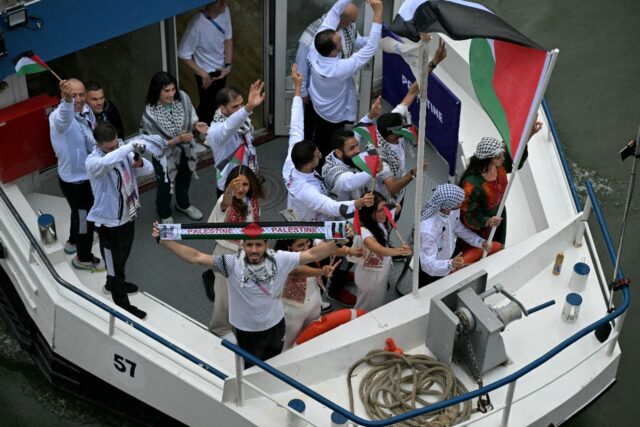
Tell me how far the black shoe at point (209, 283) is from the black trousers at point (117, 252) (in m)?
0.81

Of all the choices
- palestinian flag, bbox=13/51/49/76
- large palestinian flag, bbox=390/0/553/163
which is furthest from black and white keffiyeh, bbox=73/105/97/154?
large palestinian flag, bbox=390/0/553/163

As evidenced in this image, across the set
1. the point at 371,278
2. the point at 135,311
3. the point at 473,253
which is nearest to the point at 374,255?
the point at 371,278

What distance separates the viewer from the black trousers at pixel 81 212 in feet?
26.5

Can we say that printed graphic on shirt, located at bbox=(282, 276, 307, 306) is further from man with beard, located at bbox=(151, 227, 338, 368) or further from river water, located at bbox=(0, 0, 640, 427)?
river water, located at bbox=(0, 0, 640, 427)

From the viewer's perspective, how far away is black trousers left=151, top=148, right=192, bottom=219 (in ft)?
28.7

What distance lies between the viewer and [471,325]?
274 inches

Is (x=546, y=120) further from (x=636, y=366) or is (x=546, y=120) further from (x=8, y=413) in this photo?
(x=8, y=413)

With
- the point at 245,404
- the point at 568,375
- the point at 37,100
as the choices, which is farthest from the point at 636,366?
the point at 37,100

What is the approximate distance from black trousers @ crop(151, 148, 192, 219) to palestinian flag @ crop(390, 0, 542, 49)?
283 centimetres

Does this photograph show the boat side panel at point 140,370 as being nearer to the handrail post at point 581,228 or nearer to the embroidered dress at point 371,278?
the embroidered dress at point 371,278

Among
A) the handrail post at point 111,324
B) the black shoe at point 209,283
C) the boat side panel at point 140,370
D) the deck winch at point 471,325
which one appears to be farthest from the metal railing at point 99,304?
the deck winch at point 471,325

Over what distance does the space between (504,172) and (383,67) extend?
325 cm

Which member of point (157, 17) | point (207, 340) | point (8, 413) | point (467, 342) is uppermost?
point (157, 17)

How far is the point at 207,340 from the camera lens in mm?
7699
